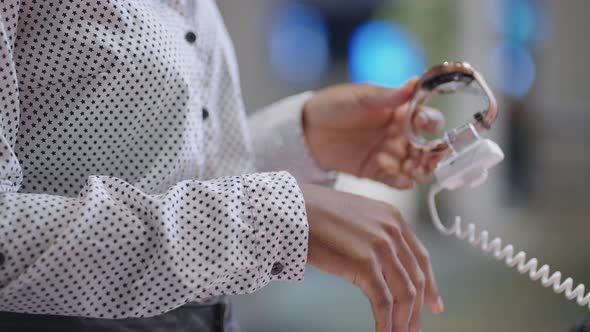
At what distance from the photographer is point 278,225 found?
0.63m

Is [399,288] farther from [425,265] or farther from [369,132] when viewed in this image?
[369,132]

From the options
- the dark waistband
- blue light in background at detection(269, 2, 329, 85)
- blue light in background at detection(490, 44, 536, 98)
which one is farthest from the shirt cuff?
blue light in background at detection(490, 44, 536, 98)

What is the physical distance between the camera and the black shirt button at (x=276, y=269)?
0.65 meters

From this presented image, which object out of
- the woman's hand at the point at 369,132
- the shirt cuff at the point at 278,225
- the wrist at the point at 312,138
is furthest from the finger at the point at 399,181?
the shirt cuff at the point at 278,225

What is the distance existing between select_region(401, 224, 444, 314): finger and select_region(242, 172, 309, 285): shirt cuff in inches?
4.2

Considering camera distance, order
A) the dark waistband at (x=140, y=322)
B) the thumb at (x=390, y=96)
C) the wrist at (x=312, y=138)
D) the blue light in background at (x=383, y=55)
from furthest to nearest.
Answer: the blue light in background at (x=383, y=55)
the wrist at (x=312, y=138)
the thumb at (x=390, y=96)
the dark waistband at (x=140, y=322)

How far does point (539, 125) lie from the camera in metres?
5.43

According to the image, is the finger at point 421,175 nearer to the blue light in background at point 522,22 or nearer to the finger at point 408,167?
the finger at point 408,167

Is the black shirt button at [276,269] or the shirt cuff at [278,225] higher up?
the shirt cuff at [278,225]

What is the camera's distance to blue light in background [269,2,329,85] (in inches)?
187

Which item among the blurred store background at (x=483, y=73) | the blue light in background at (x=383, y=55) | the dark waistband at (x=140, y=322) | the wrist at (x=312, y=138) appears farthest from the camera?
the blue light in background at (x=383, y=55)

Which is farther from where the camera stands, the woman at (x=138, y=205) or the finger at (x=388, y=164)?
the finger at (x=388, y=164)

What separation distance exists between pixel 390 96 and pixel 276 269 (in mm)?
406

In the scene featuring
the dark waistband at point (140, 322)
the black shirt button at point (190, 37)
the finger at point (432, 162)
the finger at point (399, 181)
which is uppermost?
the black shirt button at point (190, 37)
